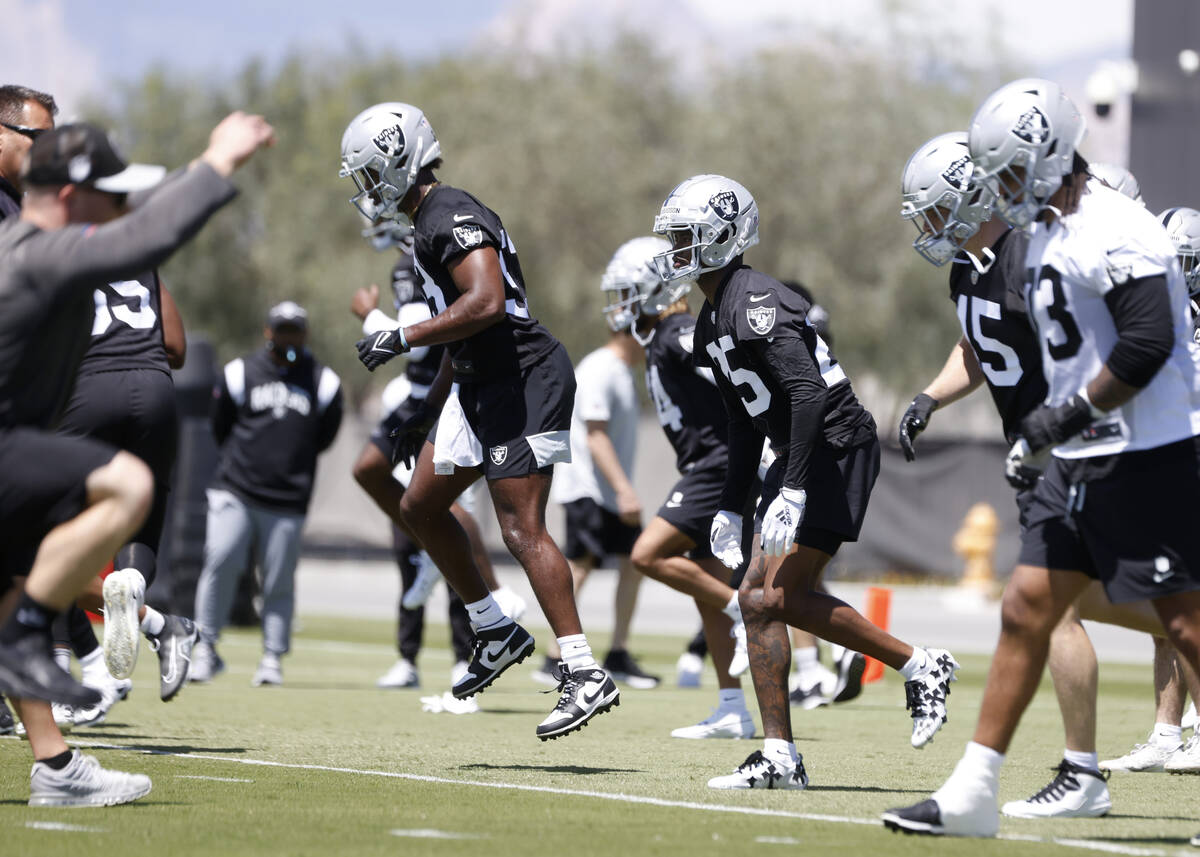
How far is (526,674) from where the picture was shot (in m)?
12.7

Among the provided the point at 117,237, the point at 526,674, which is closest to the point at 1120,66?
the point at 526,674

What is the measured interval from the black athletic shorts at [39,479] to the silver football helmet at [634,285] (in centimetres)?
474

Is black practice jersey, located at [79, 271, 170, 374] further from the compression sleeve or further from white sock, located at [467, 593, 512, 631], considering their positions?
the compression sleeve

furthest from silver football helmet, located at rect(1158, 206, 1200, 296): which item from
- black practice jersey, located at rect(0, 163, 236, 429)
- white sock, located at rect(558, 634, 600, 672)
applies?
black practice jersey, located at rect(0, 163, 236, 429)

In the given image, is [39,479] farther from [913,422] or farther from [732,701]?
[732,701]

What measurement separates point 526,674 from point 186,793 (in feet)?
22.7

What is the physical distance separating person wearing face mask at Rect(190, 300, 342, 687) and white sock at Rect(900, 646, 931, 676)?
18.3 ft

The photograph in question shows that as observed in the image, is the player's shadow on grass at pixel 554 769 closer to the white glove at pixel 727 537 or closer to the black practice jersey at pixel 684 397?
the white glove at pixel 727 537

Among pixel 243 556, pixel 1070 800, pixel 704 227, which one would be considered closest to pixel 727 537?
pixel 704 227

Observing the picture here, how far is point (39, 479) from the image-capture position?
16.2 feet

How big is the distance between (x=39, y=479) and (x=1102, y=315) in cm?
292

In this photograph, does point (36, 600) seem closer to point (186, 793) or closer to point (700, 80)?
point (186, 793)

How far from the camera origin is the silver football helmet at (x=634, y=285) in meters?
9.53

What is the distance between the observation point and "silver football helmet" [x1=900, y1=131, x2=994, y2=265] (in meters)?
6.41
